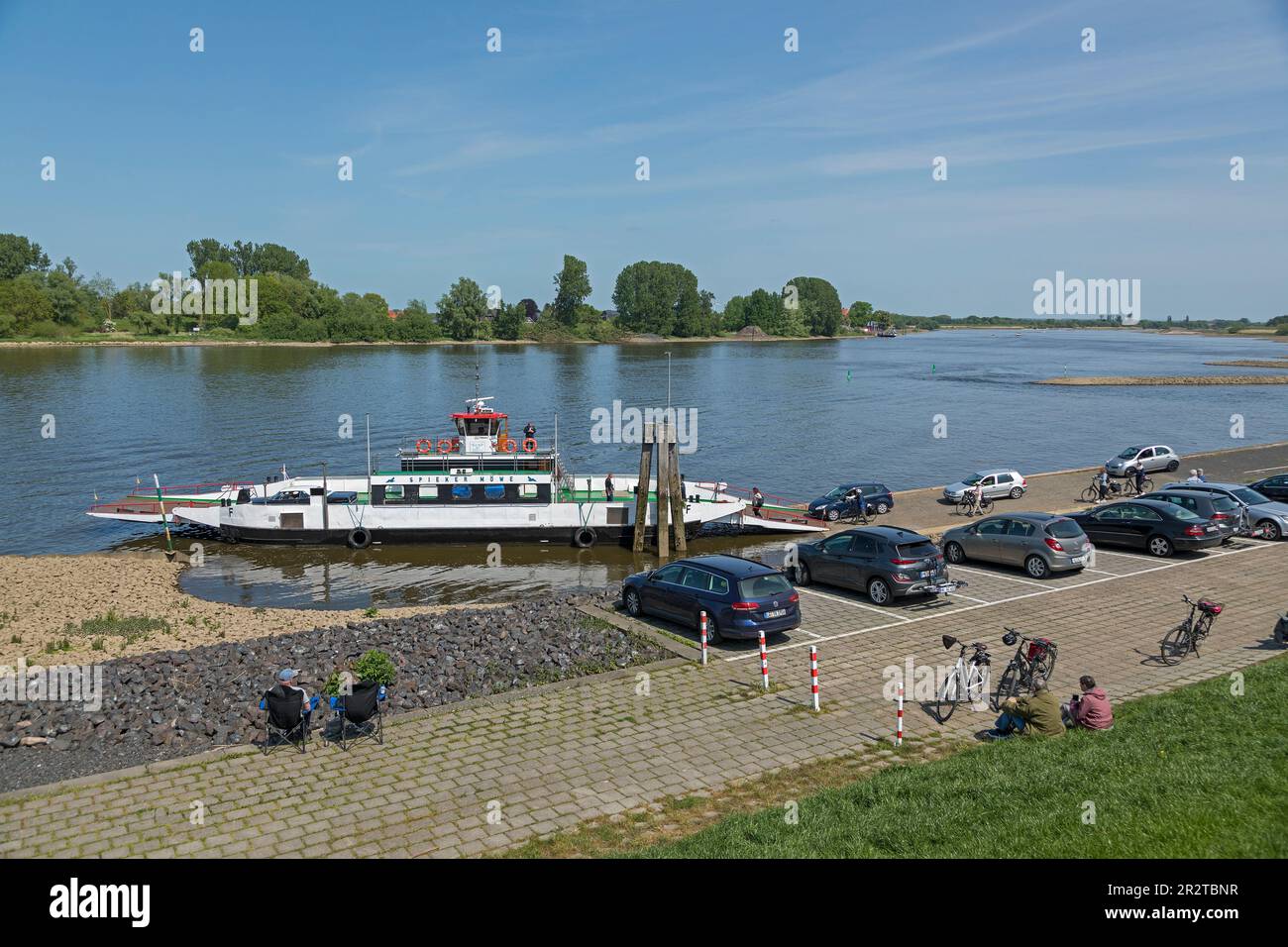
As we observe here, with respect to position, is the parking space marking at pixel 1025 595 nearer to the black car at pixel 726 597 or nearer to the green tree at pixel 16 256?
the black car at pixel 726 597

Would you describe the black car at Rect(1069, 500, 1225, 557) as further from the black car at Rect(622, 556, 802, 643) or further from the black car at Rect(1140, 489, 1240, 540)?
the black car at Rect(622, 556, 802, 643)

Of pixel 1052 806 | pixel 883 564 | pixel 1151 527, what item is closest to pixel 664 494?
pixel 883 564

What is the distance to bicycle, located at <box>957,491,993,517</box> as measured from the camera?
3494cm

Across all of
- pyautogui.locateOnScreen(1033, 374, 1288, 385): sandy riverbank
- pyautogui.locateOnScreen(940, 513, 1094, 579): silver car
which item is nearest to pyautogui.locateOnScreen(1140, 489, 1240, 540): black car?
pyautogui.locateOnScreen(940, 513, 1094, 579): silver car

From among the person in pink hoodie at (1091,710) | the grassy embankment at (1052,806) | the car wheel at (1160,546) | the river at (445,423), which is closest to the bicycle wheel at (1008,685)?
the person in pink hoodie at (1091,710)

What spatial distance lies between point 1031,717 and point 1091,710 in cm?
71

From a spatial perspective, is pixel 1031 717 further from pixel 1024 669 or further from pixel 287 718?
pixel 287 718

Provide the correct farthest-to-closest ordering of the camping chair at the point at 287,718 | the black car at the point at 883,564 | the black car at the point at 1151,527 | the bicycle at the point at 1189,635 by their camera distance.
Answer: the black car at the point at 1151,527, the black car at the point at 883,564, the bicycle at the point at 1189,635, the camping chair at the point at 287,718

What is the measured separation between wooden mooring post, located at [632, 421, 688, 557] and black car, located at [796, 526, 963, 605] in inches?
525

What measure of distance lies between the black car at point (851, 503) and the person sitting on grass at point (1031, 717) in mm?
24185

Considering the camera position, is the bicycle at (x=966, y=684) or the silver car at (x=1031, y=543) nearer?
the bicycle at (x=966, y=684)

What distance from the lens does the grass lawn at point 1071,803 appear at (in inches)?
302
